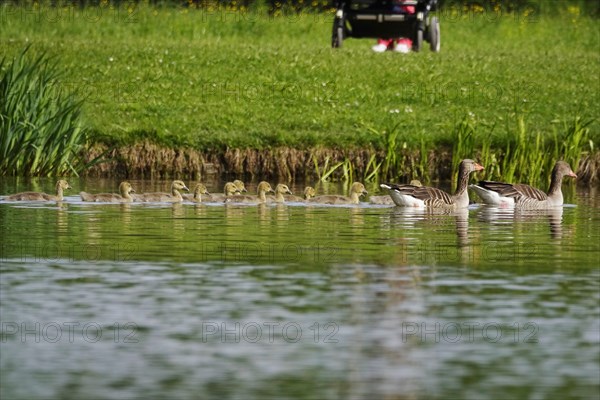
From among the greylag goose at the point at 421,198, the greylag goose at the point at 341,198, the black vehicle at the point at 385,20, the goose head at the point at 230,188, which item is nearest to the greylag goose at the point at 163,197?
the goose head at the point at 230,188

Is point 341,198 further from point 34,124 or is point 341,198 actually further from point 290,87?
point 290,87

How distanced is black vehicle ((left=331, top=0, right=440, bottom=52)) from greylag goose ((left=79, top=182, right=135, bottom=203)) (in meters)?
16.3

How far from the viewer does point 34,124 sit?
2708 cm

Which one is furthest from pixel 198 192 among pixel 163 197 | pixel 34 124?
pixel 34 124

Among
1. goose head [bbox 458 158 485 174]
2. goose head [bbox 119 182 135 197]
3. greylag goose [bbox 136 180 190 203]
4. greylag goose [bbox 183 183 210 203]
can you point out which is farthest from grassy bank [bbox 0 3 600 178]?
goose head [bbox 119 182 135 197]

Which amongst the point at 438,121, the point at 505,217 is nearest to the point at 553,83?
the point at 438,121

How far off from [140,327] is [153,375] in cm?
163

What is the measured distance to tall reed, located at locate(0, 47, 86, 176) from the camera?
27.0 meters

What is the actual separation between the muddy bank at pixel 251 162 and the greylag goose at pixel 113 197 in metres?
6.14

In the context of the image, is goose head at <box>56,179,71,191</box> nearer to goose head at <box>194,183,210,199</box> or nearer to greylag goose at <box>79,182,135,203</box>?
greylag goose at <box>79,182,135,203</box>

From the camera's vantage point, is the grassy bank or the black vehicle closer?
the grassy bank

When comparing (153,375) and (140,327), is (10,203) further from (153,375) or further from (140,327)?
(153,375)

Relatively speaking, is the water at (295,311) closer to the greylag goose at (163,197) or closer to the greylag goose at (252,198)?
the greylag goose at (163,197)

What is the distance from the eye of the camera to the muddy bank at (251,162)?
30.4 metres
